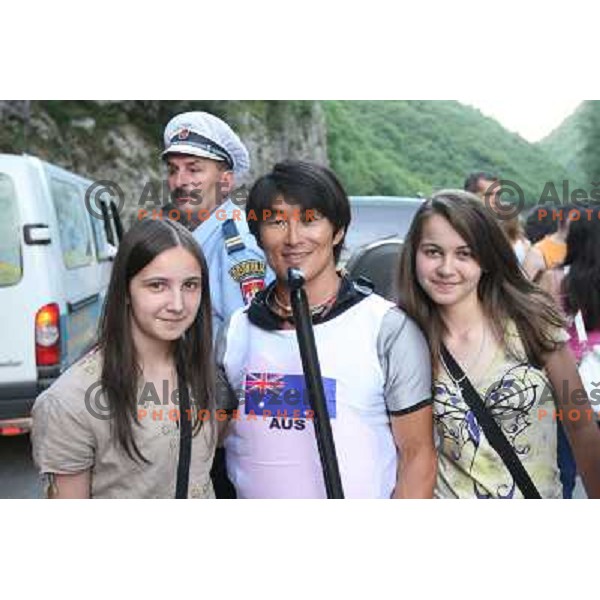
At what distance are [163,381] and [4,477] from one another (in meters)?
2.17

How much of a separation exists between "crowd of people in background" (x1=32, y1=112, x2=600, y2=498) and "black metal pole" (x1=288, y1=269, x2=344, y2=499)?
4 cm

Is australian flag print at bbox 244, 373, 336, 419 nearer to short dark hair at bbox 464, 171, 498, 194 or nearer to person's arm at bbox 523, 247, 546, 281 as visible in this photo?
short dark hair at bbox 464, 171, 498, 194

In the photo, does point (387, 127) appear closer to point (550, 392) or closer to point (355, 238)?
point (355, 238)

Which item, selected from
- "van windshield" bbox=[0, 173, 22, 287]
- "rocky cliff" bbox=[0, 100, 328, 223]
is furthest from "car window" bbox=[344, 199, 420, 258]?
"rocky cliff" bbox=[0, 100, 328, 223]

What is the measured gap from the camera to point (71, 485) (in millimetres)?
1329

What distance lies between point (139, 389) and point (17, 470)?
225cm

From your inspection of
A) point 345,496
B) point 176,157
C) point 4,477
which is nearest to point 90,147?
point 4,477

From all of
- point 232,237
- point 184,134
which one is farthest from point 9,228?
point 232,237

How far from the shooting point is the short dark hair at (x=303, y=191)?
1336mm

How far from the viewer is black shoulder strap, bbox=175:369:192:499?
1347 millimetres

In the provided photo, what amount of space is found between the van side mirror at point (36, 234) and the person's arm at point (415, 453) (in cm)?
227

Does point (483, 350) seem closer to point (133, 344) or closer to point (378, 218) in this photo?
point (133, 344)

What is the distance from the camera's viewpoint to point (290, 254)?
1345 mm

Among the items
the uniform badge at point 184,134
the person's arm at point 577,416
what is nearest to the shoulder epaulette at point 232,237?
the uniform badge at point 184,134
